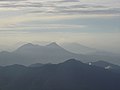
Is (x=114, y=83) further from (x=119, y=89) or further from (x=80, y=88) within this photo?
(x=80, y=88)

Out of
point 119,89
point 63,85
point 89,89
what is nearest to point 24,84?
point 63,85

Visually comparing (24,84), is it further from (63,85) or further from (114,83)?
(114,83)

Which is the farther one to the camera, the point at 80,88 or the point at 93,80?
the point at 93,80

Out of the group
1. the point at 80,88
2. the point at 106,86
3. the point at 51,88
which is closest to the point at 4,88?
the point at 51,88

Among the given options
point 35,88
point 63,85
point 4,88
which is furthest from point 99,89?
point 4,88

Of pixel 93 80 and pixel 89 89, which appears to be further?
pixel 93 80

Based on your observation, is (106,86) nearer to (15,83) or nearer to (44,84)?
(44,84)
